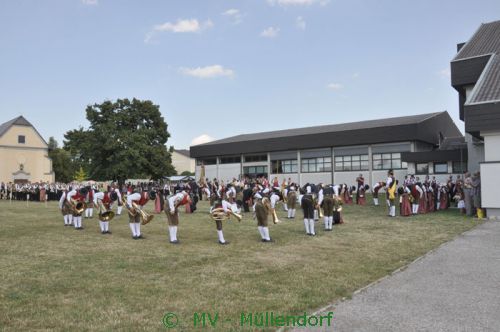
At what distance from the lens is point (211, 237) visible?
12.8 metres

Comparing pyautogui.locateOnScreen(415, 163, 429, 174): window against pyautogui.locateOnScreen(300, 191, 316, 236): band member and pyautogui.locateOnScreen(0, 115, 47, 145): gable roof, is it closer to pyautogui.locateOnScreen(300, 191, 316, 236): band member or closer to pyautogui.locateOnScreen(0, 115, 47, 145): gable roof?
pyautogui.locateOnScreen(300, 191, 316, 236): band member

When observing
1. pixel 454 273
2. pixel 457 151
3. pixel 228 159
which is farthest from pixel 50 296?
pixel 228 159

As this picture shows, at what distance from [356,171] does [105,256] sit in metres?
37.9

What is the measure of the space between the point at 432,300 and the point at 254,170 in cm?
4755

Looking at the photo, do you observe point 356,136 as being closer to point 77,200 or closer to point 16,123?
point 77,200

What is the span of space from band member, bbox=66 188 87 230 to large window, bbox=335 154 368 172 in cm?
3364

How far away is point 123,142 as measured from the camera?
4450 centimetres

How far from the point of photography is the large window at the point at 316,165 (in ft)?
154

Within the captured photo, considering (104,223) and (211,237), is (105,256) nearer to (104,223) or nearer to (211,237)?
(211,237)

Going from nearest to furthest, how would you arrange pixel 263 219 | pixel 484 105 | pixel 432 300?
pixel 432 300 → pixel 263 219 → pixel 484 105

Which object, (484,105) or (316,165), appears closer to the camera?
(484,105)

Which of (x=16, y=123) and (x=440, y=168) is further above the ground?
(x=16, y=123)

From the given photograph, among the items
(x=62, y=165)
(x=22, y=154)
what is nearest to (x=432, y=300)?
(x=22, y=154)

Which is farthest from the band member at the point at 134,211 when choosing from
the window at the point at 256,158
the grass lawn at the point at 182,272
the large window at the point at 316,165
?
the window at the point at 256,158
